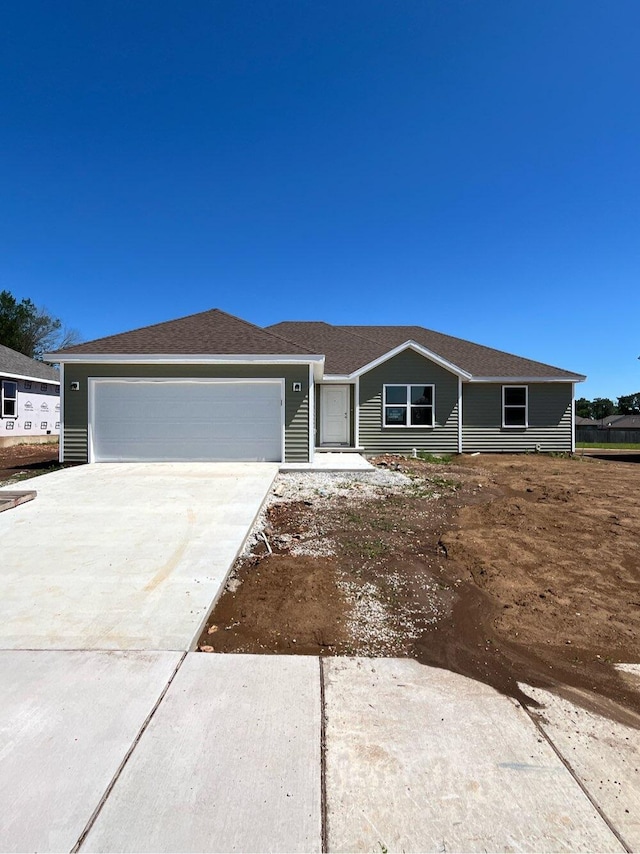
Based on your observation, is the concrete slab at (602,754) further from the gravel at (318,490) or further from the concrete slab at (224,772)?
the gravel at (318,490)

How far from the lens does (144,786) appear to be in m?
1.65

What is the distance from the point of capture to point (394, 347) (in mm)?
15336

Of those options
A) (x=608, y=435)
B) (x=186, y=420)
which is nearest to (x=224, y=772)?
(x=186, y=420)

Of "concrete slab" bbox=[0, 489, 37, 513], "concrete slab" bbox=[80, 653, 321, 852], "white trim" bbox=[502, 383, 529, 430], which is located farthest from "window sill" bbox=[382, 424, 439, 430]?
"concrete slab" bbox=[80, 653, 321, 852]

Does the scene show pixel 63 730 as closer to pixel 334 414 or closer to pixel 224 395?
pixel 224 395

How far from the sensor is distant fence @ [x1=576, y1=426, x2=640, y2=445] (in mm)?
28578

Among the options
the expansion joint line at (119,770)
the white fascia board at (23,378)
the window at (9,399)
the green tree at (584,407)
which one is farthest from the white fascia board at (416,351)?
the green tree at (584,407)

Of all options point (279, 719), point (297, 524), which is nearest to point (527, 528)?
point (297, 524)

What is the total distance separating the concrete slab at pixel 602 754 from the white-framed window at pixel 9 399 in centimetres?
2181

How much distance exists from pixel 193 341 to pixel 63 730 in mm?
9988

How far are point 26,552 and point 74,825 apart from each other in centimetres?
355

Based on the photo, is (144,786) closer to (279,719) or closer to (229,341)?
(279,719)

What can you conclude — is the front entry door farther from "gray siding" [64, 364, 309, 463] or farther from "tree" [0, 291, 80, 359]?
"tree" [0, 291, 80, 359]

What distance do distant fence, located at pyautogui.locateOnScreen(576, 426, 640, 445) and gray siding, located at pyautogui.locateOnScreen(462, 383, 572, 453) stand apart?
57.6ft
